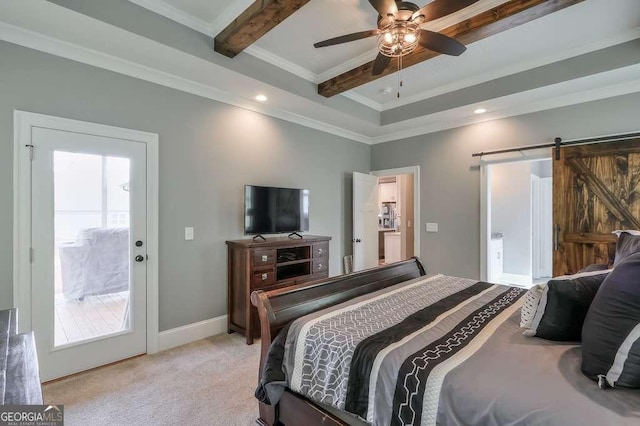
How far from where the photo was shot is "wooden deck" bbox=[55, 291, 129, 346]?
248cm

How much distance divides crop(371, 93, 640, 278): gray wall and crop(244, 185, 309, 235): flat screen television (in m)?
1.93

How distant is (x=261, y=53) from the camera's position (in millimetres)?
3098

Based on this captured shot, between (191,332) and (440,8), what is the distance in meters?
3.55

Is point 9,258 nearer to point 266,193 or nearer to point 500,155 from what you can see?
point 266,193

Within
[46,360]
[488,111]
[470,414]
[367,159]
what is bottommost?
[46,360]

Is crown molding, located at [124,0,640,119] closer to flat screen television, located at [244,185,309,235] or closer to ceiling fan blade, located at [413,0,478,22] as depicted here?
ceiling fan blade, located at [413,0,478,22]

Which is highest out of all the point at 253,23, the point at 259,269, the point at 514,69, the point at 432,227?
the point at 514,69

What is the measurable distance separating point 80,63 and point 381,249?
6944 mm

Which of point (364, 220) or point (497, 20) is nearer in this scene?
point (497, 20)

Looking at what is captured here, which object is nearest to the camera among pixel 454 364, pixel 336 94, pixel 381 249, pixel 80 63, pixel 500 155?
pixel 454 364

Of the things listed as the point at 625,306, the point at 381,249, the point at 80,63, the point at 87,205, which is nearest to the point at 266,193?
the point at 87,205

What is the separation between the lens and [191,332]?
3207 mm

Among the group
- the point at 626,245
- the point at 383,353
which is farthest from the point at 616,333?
the point at 626,245

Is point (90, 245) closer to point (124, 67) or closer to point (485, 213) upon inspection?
point (124, 67)
